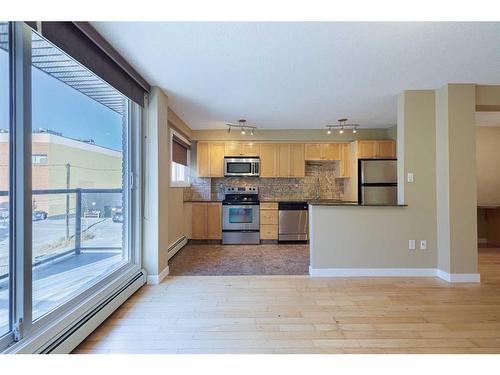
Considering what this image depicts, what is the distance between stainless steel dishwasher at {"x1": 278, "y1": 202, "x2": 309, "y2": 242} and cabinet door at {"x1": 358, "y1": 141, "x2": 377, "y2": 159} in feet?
4.89

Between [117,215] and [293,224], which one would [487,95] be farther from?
[117,215]

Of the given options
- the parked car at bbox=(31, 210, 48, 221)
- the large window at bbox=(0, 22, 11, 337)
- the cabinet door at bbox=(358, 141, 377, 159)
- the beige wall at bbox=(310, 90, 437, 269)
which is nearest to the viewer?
the large window at bbox=(0, 22, 11, 337)

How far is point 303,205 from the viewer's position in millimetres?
5281

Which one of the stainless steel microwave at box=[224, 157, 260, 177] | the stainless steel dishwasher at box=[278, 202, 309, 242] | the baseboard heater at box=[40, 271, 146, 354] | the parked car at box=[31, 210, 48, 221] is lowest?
the baseboard heater at box=[40, 271, 146, 354]

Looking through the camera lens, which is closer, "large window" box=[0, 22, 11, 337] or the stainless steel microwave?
"large window" box=[0, 22, 11, 337]

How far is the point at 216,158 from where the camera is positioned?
543 cm

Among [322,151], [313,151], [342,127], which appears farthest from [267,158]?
[342,127]

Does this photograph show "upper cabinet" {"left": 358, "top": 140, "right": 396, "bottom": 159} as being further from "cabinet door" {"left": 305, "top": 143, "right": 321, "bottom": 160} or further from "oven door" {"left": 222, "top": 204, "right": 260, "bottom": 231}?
"oven door" {"left": 222, "top": 204, "right": 260, "bottom": 231}

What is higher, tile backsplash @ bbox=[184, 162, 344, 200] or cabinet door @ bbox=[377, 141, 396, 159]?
cabinet door @ bbox=[377, 141, 396, 159]

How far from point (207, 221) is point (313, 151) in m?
2.65

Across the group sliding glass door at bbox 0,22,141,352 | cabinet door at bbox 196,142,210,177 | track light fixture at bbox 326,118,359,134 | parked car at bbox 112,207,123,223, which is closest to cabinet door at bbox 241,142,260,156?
cabinet door at bbox 196,142,210,177

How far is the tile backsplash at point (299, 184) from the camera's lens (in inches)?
228

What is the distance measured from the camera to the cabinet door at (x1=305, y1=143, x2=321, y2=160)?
17.9 feet

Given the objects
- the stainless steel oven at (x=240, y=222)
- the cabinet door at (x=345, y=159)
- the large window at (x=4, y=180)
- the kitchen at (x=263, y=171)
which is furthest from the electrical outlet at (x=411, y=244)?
the large window at (x=4, y=180)
